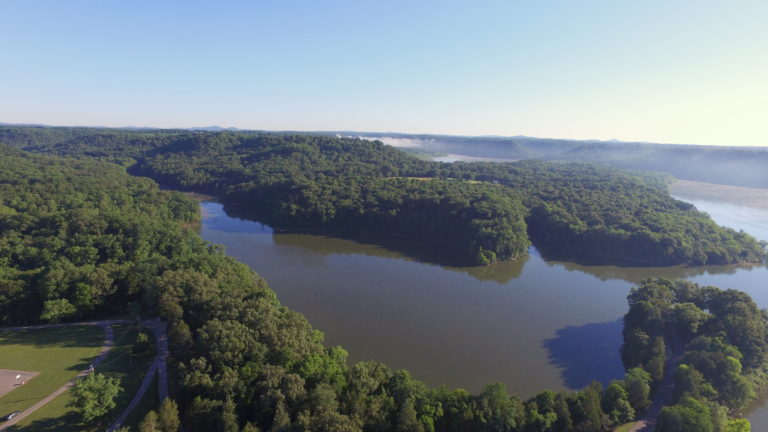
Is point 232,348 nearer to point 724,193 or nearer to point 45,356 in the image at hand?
point 45,356

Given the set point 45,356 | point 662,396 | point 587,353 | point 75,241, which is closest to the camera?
point 662,396

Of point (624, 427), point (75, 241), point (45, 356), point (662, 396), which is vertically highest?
point (75, 241)

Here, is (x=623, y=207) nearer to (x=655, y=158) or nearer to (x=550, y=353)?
(x=550, y=353)

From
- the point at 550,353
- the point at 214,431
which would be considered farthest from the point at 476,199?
the point at 214,431

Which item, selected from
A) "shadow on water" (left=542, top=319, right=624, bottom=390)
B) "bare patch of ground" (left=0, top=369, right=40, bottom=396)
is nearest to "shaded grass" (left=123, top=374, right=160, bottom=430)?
"bare patch of ground" (left=0, top=369, right=40, bottom=396)

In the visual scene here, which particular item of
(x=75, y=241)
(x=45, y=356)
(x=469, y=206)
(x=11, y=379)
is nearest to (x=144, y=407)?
(x=11, y=379)

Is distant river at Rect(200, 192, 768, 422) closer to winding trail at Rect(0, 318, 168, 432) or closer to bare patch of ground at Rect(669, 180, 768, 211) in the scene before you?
winding trail at Rect(0, 318, 168, 432)

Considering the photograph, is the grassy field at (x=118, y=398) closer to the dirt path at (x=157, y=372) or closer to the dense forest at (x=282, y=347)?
the dirt path at (x=157, y=372)
